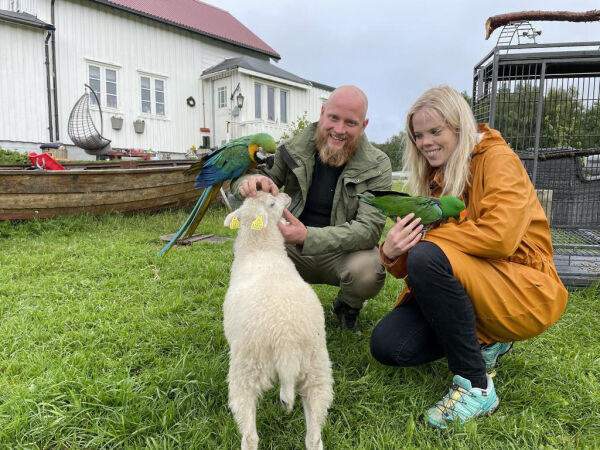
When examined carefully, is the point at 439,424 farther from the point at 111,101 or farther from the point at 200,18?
the point at 200,18

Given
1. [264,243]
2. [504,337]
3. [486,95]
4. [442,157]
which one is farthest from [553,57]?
[264,243]

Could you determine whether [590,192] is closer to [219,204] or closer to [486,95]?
[486,95]

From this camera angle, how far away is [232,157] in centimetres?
366

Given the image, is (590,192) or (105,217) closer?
(590,192)

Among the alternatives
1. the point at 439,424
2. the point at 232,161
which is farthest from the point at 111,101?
the point at 439,424

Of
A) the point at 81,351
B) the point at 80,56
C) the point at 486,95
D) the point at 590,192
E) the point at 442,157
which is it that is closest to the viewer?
the point at 442,157

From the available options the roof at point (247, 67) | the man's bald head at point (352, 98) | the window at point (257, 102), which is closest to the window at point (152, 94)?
the roof at point (247, 67)

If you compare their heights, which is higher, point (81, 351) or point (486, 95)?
point (486, 95)

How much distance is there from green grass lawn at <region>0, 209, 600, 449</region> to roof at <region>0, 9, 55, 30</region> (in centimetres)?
1219

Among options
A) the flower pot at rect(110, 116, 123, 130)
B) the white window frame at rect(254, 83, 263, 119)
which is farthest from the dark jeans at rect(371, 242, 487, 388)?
the white window frame at rect(254, 83, 263, 119)

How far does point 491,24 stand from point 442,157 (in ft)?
7.48

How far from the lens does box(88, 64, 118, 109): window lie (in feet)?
47.3

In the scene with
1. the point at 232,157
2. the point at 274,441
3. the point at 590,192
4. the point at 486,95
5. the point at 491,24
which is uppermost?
the point at 491,24

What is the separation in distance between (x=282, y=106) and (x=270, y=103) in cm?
86
